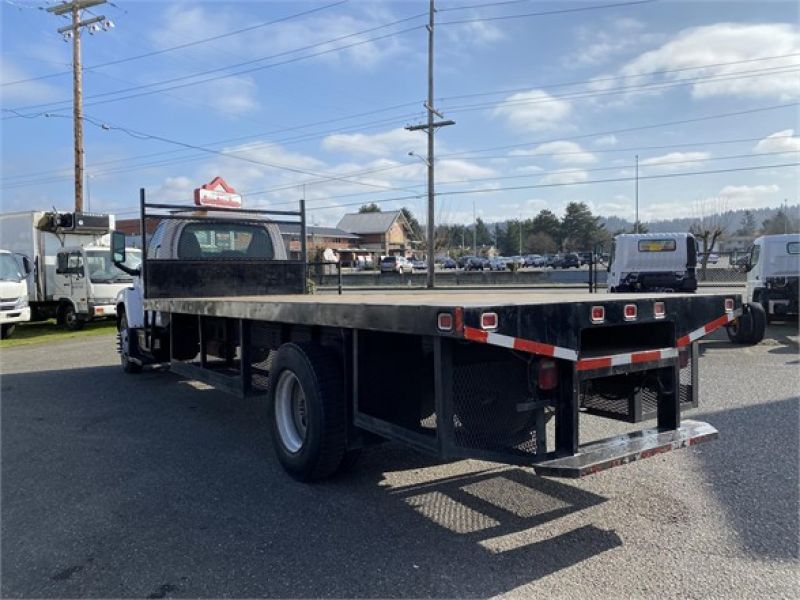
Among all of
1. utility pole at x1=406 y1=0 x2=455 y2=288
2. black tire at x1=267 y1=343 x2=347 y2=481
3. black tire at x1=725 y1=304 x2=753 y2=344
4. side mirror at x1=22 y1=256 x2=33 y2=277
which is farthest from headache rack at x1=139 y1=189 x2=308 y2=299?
utility pole at x1=406 y1=0 x2=455 y2=288

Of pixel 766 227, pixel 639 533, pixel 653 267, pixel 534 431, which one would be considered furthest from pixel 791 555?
pixel 766 227

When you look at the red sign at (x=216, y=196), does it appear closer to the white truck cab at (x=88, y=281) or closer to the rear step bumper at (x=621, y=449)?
the white truck cab at (x=88, y=281)

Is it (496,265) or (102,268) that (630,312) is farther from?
(496,265)

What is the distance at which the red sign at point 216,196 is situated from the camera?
12154 mm

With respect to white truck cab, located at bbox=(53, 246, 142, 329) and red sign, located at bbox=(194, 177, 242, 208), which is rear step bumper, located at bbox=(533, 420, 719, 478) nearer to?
red sign, located at bbox=(194, 177, 242, 208)

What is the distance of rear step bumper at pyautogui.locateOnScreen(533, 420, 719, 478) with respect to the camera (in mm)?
3477

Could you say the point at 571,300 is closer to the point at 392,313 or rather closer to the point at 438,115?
the point at 392,313

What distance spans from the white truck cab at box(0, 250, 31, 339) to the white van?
51.1ft

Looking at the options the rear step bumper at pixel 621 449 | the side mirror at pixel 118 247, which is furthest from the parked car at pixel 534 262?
the rear step bumper at pixel 621 449

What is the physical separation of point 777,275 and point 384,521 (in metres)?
13.6

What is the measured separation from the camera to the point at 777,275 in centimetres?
1419

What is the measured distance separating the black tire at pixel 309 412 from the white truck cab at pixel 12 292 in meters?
14.1

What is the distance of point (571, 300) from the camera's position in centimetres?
372

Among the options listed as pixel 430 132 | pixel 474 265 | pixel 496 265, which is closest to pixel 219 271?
pixel 430 132
